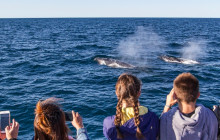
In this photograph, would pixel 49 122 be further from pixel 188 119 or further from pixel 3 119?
pixel 188 119

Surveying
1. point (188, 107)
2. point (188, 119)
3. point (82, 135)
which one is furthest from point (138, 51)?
point (82, 135)

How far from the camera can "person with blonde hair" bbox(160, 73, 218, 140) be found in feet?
14.7

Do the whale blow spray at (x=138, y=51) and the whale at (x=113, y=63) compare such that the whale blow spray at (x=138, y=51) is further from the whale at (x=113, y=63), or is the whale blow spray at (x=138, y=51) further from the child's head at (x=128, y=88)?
the child's head at (x=128, y=88)

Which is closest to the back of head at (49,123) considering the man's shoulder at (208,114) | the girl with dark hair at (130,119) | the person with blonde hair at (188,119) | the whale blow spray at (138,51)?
the girl with dark hair at (130,119)

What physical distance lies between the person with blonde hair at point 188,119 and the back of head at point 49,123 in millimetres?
1766

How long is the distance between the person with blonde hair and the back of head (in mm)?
1766

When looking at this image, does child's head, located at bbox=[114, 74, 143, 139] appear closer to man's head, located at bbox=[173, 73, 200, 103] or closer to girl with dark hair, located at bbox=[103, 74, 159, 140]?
girl with dark hair, located at bbox=[103, 74, 159, 140]

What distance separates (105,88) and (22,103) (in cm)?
584

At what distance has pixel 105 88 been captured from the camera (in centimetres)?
1878

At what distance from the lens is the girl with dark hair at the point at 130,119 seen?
4.42 m

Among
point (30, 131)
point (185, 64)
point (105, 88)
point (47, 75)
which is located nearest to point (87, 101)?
point (105, 88)

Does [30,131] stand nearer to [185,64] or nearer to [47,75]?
[47,75]

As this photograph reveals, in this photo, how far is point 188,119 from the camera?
4496 millimetres

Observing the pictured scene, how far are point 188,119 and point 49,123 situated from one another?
2227 mm
